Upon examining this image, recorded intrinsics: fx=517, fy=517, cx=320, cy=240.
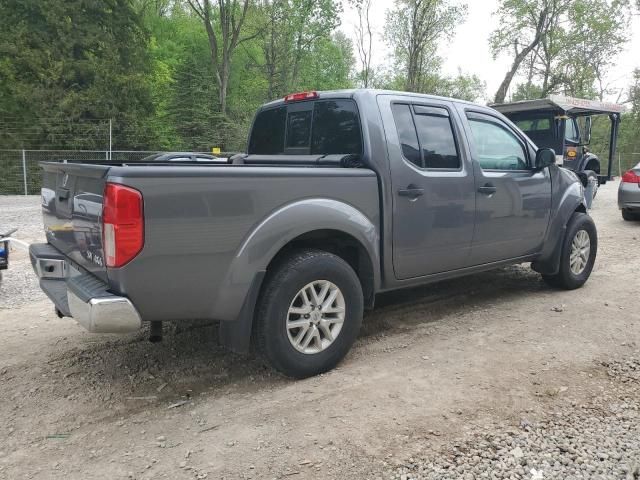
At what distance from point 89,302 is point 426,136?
2748 millimetres

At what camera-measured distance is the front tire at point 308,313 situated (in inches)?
126

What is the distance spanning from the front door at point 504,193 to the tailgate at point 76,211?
3.00 meters

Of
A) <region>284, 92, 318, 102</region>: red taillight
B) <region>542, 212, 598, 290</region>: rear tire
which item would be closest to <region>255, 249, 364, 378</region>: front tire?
<region>284, 92, 318, 102</region>: red taillight

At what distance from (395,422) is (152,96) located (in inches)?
1022

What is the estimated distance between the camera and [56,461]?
2576 millimetres

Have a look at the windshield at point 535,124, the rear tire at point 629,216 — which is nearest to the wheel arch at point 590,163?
the windshield at point 535,124

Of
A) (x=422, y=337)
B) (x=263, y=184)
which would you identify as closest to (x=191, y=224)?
(x=263, y=184)

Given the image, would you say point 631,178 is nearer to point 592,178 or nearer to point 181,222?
point 592,178

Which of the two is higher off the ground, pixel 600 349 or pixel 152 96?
pixel 152 96

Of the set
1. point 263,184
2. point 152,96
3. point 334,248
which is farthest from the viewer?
point 152,96

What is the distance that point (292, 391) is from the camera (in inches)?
128

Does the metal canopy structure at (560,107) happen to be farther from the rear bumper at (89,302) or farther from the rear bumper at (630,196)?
the rear bumper at (89,302)

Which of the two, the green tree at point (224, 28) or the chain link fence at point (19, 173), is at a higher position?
the green tree at point (224, 28)

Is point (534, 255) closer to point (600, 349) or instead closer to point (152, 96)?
point (600, 349)
